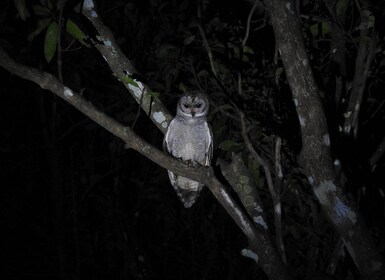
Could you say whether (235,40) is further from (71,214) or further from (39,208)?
(39,208)

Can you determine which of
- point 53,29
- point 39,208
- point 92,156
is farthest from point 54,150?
point 53,29

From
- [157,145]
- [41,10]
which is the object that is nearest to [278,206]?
[41,10]

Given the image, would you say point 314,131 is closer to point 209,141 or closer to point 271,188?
point 271,188

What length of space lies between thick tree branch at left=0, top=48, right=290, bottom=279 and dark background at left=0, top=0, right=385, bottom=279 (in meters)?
0.42

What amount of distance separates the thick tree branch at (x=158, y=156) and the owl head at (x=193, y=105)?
141 cm

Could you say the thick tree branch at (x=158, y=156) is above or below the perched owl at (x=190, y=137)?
above

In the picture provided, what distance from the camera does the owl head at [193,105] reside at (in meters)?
3.76

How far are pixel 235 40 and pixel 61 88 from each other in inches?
72.1

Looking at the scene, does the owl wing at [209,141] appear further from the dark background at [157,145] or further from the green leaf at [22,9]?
the green leaf at [22,9]

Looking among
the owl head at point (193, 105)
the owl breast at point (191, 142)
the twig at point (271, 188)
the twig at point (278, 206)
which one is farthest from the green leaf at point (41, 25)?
the owl breast at point (191, 142)

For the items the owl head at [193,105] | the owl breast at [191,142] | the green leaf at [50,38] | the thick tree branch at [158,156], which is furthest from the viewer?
the owl breast at [191,142]

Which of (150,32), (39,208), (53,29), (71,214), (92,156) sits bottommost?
(39,208)

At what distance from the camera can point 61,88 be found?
1999 millimetres

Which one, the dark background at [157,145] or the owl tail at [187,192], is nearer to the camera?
the dark background at [157,145]
